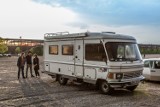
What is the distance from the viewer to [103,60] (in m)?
13.3

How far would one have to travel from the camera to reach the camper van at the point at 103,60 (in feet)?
42.7

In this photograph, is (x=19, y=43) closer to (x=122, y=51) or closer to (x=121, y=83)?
(x=122, y=51)

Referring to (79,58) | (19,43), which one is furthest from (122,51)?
(19,43)

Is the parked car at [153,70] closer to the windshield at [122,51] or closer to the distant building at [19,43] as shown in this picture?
the windshield at [122,51]

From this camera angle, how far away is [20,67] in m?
19.8

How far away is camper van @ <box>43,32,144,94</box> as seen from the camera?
13000 mm

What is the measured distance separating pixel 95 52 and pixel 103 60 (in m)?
0.74

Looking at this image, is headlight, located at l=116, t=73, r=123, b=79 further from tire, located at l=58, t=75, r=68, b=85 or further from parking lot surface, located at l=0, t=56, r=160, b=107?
tire, located at l=58, t=75, r=68, b=85

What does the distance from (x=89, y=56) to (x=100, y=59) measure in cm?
89

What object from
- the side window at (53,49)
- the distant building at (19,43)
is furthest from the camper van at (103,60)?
the distant building at (19,43)

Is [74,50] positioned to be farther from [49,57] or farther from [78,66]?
[49,57]

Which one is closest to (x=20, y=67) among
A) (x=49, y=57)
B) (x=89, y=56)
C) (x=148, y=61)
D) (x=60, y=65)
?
(x=49, y=57)

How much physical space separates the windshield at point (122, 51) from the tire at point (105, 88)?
1262 millimetres

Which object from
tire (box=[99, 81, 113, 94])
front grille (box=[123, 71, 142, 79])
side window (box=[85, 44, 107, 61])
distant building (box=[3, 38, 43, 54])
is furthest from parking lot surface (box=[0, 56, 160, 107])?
distant building (box=[3, 38, 43, 54])
